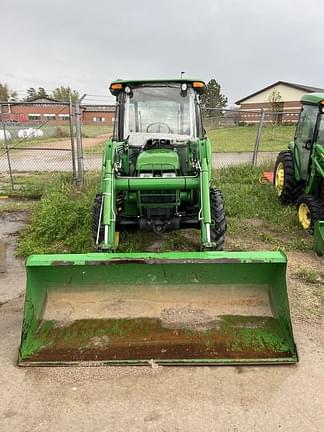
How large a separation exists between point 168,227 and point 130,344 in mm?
1921

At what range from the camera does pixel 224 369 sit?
3236mm

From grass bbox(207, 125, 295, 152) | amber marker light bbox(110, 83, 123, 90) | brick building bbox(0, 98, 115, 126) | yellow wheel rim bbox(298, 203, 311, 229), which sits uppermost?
amber marker light bbox(110, 83, 123, 90)

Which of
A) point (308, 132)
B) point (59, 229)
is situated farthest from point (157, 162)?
point (308, 132)

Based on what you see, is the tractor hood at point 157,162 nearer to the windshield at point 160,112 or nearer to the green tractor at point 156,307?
the green tractor at point 156,307

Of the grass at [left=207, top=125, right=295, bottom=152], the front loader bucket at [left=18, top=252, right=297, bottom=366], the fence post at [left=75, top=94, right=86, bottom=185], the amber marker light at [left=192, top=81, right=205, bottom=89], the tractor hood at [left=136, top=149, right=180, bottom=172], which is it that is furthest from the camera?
the grass at [left=207, top=125, right=295, bottom=152]

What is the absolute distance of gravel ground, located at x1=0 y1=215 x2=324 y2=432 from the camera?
2717 mm

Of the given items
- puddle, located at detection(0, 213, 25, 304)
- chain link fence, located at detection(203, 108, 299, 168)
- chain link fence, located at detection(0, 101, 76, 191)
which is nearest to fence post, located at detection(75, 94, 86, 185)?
chain link fence, located at detection(0, 101, 76, 191)

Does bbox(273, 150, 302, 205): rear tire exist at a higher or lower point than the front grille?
lower

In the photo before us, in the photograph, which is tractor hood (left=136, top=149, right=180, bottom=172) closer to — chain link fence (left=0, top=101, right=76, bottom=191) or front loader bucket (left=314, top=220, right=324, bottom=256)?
front loader bucket (left=314, top=220, right=324, bottom=256)

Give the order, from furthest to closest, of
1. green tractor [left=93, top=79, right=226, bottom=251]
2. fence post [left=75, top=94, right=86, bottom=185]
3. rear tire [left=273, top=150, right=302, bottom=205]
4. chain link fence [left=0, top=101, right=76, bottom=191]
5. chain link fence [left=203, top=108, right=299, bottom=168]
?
chain link fence [left=203, top=108, right=299, bottom=168], chain link fence [left=0, top=101, right=76, bottom=191], fence post [left=75, top=94, right=86, bottom=185], rear tire [left=273, top=150, right=302, bottom=205], green tractor [left=93, top=79, right=226, bottom=251]

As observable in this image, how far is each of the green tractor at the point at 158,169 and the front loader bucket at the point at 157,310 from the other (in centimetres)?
58

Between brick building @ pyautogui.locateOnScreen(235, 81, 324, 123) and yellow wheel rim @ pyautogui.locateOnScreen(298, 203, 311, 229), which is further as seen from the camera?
brick building @ pyautogui.locateOnScreen(235, 81, 324, 123)

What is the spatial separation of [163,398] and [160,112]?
154 inches

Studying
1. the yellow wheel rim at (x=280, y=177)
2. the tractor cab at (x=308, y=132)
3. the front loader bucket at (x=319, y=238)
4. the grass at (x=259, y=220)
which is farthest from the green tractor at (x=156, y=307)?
the yellow wheel rim at (x=280, y=177)
